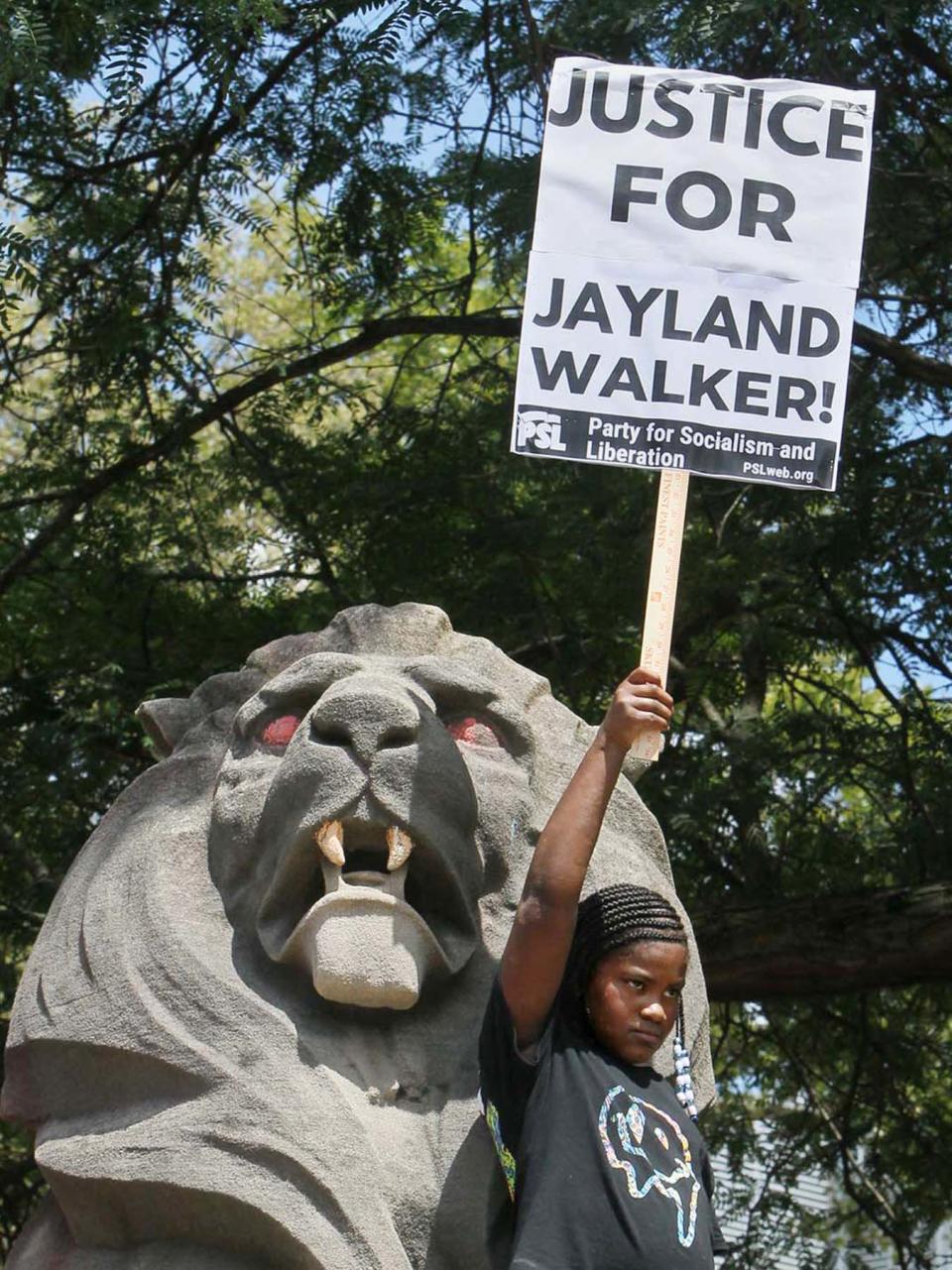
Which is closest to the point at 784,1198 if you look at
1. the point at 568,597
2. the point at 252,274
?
the point at 568,597

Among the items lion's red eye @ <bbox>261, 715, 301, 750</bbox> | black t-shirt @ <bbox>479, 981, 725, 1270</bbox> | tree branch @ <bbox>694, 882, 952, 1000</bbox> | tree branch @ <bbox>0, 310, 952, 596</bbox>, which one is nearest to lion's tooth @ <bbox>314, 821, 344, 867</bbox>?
lion's red eye @ <bbox>261, 715, 301, 750</bbox>

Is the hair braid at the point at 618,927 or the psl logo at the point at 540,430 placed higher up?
the psl logo at the point at 540,430

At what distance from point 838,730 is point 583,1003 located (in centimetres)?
378

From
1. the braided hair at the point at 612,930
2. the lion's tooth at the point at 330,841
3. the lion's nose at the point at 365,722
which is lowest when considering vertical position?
the braided hair at the point at 612,930

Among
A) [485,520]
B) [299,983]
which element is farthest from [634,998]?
[485,520]

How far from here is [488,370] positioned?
845 centimetres

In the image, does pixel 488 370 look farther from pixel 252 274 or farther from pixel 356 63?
pixel 252 274

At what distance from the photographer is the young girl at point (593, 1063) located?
3484 millimetres

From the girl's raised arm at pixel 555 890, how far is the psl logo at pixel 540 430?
810 millimetres

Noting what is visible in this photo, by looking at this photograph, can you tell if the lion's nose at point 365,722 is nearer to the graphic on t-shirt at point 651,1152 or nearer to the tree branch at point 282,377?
the graphic on t-shirt at point 651,1152

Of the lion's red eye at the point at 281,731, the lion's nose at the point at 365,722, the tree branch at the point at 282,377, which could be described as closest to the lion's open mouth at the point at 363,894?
the lion's nose at the point at 365,722

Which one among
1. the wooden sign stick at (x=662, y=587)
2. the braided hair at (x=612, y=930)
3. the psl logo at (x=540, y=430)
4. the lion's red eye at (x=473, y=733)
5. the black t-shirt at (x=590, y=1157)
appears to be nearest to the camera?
the black t-shirt at (x=590, y=1157)

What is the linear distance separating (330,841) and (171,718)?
2.63ft

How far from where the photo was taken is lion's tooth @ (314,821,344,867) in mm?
4094
